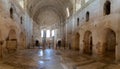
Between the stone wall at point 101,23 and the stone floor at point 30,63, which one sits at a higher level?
the stone wall at point 101,23

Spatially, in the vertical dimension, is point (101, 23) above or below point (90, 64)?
above

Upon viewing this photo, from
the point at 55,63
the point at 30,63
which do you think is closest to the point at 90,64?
the point at 55,63

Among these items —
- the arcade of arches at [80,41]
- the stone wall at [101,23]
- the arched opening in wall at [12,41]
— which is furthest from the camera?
the arched opening in wall at [12,41]

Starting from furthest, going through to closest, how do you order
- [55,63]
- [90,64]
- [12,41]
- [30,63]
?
1. [12,41]
2. [55,63]
3. [30,63]
4. [90,64]

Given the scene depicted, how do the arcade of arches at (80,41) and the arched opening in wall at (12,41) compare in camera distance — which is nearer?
the arcade of arches at (80,41)

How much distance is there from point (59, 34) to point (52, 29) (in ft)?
10.3

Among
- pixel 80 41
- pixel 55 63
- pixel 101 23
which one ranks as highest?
pixel 101 23

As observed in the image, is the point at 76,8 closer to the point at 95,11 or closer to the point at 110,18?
the point at 95,11

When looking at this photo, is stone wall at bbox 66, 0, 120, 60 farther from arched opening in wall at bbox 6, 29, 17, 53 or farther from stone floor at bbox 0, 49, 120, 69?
arched opening in wall at bbox 6, 29, 17, 53

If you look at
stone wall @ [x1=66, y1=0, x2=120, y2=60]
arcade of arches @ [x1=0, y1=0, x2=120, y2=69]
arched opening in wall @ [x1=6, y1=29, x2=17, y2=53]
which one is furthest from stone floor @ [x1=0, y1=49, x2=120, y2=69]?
arched opening in wall @ [x1=6, y1=29, x2=17, y2=53]

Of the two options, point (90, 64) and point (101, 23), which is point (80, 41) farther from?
point (90, 64)

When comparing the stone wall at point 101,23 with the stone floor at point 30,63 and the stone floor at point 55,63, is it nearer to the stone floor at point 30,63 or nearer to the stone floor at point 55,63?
the stone floor at point 55,63

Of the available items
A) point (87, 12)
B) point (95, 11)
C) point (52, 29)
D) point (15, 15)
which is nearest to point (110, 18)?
point (95, 11)

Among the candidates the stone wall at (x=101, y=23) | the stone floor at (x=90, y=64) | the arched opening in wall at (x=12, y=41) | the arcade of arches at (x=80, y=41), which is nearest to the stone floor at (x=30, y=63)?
the arcade of arches at (x=80, y=41)
